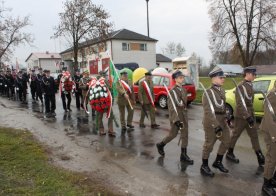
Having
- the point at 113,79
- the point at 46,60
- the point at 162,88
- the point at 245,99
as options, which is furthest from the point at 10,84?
the point at 46,60

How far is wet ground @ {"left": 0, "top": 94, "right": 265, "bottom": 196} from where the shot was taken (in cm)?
566

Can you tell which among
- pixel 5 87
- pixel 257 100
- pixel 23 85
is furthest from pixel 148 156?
pixel 5 87

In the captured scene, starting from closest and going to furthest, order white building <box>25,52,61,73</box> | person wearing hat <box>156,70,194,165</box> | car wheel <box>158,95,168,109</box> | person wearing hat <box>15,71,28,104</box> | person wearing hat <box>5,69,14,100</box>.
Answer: person wearing hat <box>156,70,194,165</box>, car wheel <box>158,95,168,109</box>, person wearing hat <box>15,71,28,104</box>, person wearing hat <box>5,69,14,100</box>, white building <box>25,52,61,73</box>

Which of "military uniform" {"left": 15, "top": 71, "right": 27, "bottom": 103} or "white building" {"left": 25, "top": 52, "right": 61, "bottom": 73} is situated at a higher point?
"white building" {"left": 25, "top": 52, "right": 61, "bottom": 73}

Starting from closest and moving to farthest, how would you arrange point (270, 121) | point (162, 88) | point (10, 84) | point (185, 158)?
point (270, 121) < point (185, 158) < point (162, 88) < point (10, 84)

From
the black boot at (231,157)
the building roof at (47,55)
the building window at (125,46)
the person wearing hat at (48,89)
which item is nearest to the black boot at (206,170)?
the black boot at (231,157)

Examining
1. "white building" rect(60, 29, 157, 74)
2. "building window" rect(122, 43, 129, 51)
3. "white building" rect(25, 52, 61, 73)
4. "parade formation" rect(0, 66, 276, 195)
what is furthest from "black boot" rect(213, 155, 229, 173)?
"white building" rect(25, 52, 61, 73)

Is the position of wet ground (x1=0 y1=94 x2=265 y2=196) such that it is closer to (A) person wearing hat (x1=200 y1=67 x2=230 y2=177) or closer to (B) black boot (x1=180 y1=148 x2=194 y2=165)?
(B) black boot (x1=180 y1=148 x2=194 y2=165)

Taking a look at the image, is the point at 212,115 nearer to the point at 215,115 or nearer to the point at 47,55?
the point at 215,115

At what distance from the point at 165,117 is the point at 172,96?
6174 millimetres

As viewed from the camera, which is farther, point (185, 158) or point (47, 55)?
point (47, 55)

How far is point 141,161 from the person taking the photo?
23.7 ft

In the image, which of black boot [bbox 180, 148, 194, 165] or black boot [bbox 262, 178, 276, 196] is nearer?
black boot [bbox 262, 178, 276, 196]

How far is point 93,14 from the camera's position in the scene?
37250 millimetres
